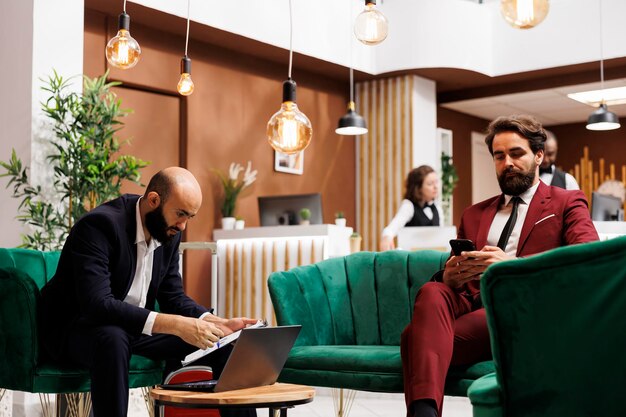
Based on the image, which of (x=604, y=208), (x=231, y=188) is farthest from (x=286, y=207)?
(x=604, y=208)

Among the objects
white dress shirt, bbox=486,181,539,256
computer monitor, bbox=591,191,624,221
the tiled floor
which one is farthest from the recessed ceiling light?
white dress shirt, bbox=486,181,539,256

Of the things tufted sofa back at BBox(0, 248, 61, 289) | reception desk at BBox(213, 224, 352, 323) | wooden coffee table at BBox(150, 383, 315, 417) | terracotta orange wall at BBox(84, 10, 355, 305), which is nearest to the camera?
wooden coffee table at BBox(150, 383, 315, 417)

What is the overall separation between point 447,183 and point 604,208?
3336 millimetres

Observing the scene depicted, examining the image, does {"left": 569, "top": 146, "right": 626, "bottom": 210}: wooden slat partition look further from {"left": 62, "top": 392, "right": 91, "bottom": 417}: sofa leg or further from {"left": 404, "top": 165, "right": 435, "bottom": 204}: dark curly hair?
{"left": 62, "top": 392, "right": 91, "bottom": 417}: sofa leg

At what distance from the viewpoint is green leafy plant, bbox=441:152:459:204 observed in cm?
980

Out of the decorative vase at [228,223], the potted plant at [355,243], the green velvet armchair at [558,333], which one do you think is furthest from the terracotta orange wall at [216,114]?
the green velvet armchair at [558,333]

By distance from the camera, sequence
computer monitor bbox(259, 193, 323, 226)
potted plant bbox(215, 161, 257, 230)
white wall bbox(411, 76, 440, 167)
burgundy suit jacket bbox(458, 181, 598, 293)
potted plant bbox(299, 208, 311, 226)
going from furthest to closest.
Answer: white wall bbox(411, 76, 440, 167), potted plant bbox(215, 161, 257, 230), computer monitor bbox(259, 193, 323, 226), potted plant bbox(299, 208, 311, 226), burgundy suit jacket bbox(458, 181, 598, 293)

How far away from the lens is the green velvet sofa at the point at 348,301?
3751 millimetres

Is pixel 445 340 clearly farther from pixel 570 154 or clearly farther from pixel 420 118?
A: pixel 570 154

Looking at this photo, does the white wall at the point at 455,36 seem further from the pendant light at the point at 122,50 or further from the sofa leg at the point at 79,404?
the sofa leg at the point at 79,404

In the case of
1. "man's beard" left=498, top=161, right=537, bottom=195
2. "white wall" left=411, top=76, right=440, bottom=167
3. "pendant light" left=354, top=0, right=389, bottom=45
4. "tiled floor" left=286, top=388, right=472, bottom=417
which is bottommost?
"tiled floor" left=286, top=388, right=472, bottom=417

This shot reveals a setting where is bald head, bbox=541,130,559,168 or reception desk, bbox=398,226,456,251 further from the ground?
bald head, bbox=541,130,559,168

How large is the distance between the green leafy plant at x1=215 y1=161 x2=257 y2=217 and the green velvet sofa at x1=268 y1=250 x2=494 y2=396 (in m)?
3.73

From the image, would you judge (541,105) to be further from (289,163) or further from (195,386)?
(195,386)
